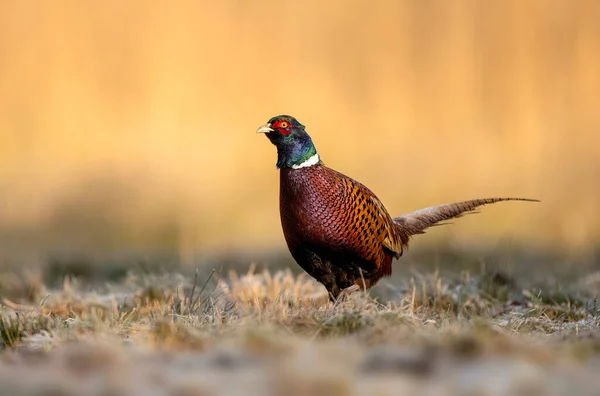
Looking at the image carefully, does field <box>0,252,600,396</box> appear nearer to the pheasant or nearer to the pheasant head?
the pheasant

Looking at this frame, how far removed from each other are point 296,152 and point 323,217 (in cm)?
46

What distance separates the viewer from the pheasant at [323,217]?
5469 millimetres

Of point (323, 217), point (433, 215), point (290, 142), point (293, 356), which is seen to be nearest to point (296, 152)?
point (290, 142)

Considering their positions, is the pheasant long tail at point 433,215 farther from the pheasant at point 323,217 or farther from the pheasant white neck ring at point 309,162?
the pheasant white neck ring at point 309,162

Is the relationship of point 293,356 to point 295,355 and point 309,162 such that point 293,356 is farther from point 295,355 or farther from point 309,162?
point 309,162

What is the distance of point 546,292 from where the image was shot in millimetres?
6875

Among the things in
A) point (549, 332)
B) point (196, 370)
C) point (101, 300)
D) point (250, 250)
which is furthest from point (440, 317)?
point (250, 250)

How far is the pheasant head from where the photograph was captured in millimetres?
5598

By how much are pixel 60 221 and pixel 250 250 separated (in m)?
4.80

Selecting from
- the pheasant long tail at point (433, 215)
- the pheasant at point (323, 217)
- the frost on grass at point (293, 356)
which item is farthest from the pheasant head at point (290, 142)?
the pheasant long tail at point (433, 215)

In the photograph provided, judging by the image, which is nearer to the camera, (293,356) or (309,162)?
(293,356)

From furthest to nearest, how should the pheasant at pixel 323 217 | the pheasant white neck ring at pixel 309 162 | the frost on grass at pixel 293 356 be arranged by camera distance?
the pheasant white neck ring at pixel 309 162, the pheasant at pixel 323 217, the frost on grass at pixel 293 356

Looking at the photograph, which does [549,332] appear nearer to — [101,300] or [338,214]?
[338,214]

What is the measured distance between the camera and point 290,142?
18.5 ft
